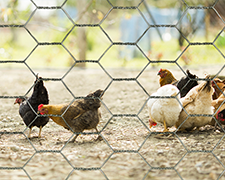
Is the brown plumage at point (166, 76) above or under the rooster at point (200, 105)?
above

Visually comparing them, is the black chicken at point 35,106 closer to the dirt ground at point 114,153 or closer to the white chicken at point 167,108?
the dirt ground at point 114,153

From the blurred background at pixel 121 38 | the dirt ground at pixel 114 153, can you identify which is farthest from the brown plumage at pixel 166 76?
the blurred background at pixel 121 38

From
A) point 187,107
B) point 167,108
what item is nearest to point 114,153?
point 167,108

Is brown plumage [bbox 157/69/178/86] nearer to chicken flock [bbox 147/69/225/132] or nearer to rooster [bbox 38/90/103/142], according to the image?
chicken flock [bbox 147/69/225/132]

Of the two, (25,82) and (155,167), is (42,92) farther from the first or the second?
(25,82)

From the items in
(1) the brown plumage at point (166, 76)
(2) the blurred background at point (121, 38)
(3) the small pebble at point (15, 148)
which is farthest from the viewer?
(2) the blurred background at point (121, 38)

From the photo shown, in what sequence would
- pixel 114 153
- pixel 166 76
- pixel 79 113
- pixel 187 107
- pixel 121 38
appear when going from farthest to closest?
pixel 121 38, pixel 166 76, pixel 187 107, pixel 79 113, pixel 114 153

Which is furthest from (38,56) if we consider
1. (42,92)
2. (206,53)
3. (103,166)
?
(103,166)

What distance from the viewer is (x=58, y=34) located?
26.6ft

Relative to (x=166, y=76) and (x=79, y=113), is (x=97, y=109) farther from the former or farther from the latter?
(x=166, y=76)

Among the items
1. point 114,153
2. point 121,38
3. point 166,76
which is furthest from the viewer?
point 121,38

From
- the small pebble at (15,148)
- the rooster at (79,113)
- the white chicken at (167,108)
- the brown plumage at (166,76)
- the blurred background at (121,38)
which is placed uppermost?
the blurred background at (121,38)

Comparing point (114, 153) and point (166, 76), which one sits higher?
point (166, 76)

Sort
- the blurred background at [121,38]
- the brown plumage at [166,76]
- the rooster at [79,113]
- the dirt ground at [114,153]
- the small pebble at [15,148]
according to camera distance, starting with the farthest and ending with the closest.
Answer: the blurred background at [121,38] → the brown plumage at [166,76] → the rooster at [79,113] → the small pebble at [15,148] → the dirt ground at [114,153]
